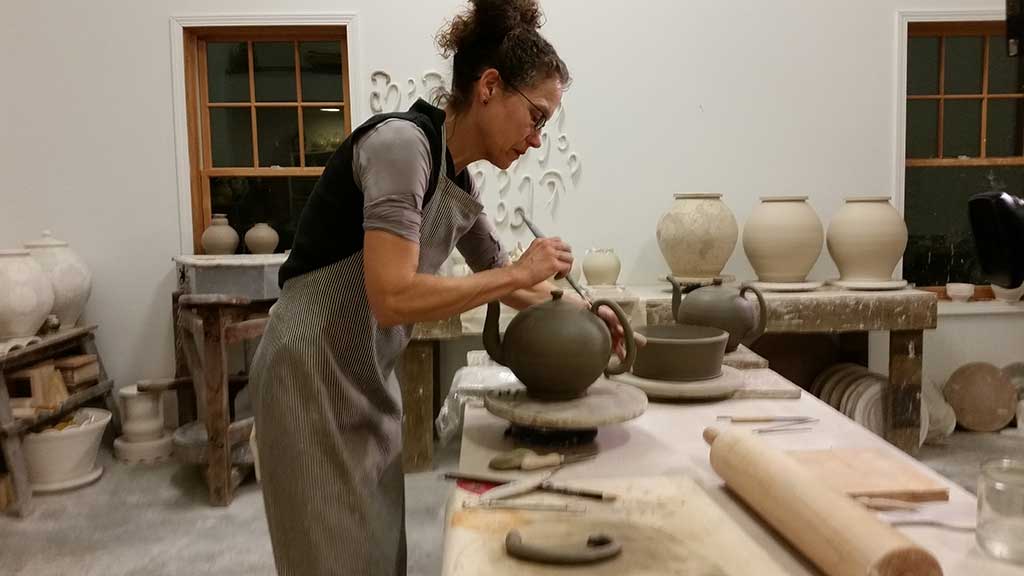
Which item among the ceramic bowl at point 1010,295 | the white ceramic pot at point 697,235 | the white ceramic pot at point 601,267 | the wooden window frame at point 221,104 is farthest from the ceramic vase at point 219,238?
the ceramic bowl at point 1010,295

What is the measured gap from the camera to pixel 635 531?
3.80ft

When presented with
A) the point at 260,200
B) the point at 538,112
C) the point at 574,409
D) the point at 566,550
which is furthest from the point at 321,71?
the point at 566,550

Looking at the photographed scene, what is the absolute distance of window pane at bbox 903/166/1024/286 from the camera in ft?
14.6

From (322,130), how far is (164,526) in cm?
220

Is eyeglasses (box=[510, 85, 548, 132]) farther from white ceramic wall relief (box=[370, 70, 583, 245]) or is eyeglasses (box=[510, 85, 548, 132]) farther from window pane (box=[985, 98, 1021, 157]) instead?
window pane (box=[985, 98, 1021, 157])

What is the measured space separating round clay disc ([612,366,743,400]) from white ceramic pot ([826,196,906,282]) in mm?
2187

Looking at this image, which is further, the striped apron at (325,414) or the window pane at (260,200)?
the window pane at (260,200)

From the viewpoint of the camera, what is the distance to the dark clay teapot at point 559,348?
1.59 metres

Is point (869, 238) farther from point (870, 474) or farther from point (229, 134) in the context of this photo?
point (229, 134)

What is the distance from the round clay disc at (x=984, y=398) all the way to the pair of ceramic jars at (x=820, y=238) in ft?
2.67

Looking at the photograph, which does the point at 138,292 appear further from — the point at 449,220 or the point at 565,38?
the point at 449,220

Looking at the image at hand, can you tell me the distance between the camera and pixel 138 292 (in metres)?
4.13

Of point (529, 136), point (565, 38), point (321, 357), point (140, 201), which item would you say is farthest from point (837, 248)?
point (140, 201)

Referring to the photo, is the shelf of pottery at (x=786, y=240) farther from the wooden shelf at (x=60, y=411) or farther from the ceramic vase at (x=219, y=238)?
the wooden shelf at (x=60, y=411)
